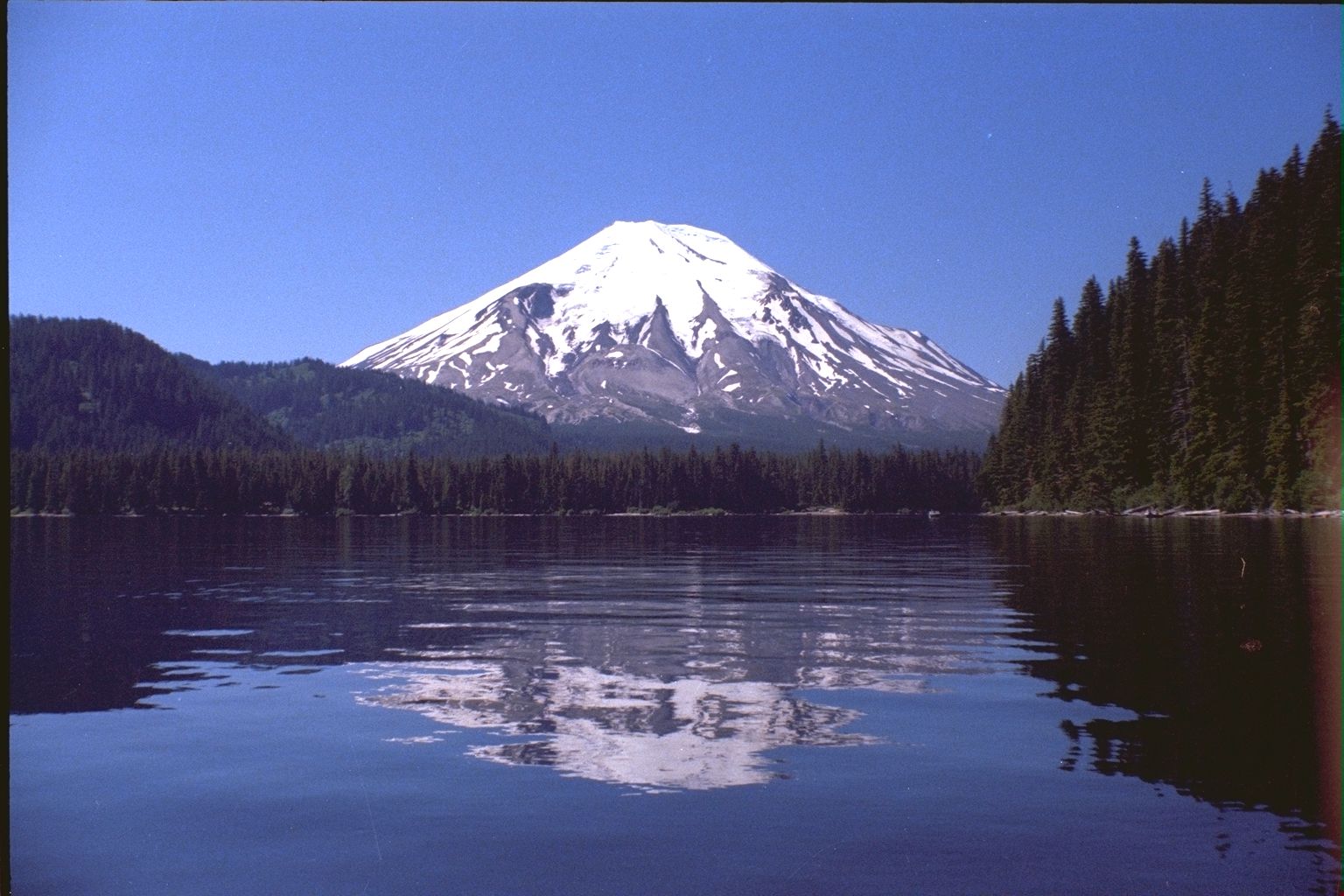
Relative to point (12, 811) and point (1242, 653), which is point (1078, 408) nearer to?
point (1242, 653)

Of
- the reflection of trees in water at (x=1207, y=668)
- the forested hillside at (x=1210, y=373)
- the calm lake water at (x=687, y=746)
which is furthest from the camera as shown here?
the forested hillside at (x=1210, y=373)

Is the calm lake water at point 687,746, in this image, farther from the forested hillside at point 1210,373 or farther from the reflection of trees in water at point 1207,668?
the forested hillside at point 1210,373

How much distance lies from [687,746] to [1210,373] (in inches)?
4429

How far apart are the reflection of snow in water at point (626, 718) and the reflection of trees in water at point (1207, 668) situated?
4749 millimetres

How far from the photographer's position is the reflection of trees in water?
16609 mm

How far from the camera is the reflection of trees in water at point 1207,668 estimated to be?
1661cm

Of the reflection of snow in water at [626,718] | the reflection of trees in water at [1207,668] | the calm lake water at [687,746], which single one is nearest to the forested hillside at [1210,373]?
the reflection of trees in water at [1207,668]

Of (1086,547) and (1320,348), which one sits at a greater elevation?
(1320,348)

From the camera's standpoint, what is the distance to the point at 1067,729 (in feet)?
63.8

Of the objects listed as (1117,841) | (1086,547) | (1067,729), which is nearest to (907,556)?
(1086,547)

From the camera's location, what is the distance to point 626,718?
68.0ft

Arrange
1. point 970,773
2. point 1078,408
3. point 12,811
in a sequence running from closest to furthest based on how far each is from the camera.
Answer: point 12,811 < point 970,773 < point 1078,408

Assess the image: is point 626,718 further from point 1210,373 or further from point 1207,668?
point 1210,373

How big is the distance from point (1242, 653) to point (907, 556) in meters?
47.1
